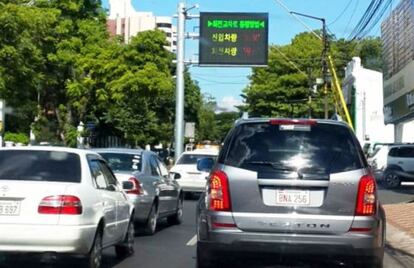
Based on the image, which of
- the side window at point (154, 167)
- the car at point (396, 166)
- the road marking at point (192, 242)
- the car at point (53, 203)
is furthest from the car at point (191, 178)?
the car at point (53, 203)

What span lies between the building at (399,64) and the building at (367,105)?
630 centimetres

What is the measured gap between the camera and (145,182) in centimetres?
1357

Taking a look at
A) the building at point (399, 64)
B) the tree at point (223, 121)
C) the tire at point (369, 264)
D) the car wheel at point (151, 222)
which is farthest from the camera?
the tree at point (223, 121)

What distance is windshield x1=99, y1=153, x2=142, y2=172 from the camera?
45.9ft

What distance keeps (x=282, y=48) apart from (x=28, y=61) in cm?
5021

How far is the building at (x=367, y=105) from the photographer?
57156 mm

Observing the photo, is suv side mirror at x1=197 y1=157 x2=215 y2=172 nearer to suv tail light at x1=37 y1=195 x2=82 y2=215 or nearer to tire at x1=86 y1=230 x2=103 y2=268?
tire at x1=86 y1=230 x2=103 y2=268

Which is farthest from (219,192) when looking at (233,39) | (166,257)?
(233,39)

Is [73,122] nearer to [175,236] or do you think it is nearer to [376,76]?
[376,76]

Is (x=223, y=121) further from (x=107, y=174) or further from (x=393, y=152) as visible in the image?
(x=107, y=174)

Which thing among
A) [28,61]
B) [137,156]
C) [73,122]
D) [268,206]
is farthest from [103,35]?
[268,206]

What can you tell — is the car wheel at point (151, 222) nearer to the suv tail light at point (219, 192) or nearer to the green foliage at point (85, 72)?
the suv tail light at point (219, 192)

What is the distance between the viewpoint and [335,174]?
778 cm

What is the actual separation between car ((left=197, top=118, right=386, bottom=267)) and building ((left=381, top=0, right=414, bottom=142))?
84.0 ft
